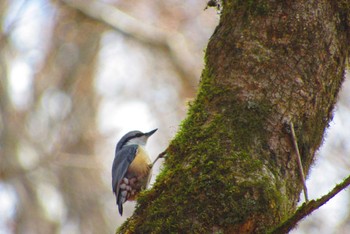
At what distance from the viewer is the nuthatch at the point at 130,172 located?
426 cm

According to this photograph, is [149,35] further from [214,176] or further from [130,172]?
[214,176]

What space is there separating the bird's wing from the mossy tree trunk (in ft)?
6.57

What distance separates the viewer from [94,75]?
11.0 meters

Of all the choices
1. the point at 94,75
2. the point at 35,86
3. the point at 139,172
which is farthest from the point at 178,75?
the point at 139,172

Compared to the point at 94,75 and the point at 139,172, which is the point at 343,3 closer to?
the point at 139,172

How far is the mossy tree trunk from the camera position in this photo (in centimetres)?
206

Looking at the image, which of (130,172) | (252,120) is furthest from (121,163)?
(252,120)

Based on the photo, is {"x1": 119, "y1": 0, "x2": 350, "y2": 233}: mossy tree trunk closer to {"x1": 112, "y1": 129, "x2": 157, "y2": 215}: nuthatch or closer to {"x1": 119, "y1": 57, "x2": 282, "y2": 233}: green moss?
{"x1": 119, "y1": 57, "x2": 282, "y2": 233}: green moss

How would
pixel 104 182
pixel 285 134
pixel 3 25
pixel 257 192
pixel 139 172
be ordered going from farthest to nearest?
pixel 104 182, pixel 3 25, pixel 139 172, pixel 285 134, pixel 257 192

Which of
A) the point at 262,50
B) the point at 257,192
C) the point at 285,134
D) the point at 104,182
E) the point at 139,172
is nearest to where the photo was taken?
the point at 257,192

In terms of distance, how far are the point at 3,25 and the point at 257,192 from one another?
8045 millimetres

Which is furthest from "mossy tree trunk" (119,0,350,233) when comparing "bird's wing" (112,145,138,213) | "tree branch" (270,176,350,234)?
"bird's wing" (112,145,138,213)

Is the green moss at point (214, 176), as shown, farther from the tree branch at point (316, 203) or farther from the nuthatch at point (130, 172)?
the nuthatch at point (130, 172)

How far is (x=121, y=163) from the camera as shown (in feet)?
14.7
